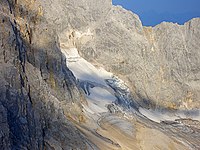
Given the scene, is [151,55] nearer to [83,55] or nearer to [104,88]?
[83,55]

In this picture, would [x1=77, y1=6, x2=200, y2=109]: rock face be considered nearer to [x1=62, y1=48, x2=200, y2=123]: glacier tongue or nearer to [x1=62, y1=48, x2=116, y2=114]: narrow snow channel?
[x1=62, y1=48, x2=200, y2=123]: glacier tongue

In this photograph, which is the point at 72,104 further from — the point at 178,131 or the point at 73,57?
the point at 73,57

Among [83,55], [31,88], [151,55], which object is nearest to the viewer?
[31,88]

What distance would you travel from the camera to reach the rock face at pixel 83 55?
3614 cm

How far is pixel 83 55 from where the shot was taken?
88.0 meters

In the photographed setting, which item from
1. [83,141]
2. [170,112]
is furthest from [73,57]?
[83,141]

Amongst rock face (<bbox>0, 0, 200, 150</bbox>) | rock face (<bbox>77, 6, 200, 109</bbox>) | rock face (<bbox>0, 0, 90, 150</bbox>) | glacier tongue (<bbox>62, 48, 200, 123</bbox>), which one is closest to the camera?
rock face (<bbox>0, 0, 90, 150</bbox>)

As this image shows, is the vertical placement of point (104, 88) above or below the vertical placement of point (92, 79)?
below

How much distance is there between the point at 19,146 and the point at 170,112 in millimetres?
63229

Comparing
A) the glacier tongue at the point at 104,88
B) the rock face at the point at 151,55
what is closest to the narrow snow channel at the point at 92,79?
the glacier tongue at the point at 104,88

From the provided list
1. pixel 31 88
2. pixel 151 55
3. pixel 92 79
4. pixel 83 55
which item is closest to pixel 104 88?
pixel 92 79

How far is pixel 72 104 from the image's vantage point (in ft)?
169

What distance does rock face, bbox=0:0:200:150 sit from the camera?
36.1 meters

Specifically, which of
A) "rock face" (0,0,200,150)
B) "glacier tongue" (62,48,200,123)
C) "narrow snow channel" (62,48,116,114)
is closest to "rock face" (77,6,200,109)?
"rock face" (0,0,200,150)
